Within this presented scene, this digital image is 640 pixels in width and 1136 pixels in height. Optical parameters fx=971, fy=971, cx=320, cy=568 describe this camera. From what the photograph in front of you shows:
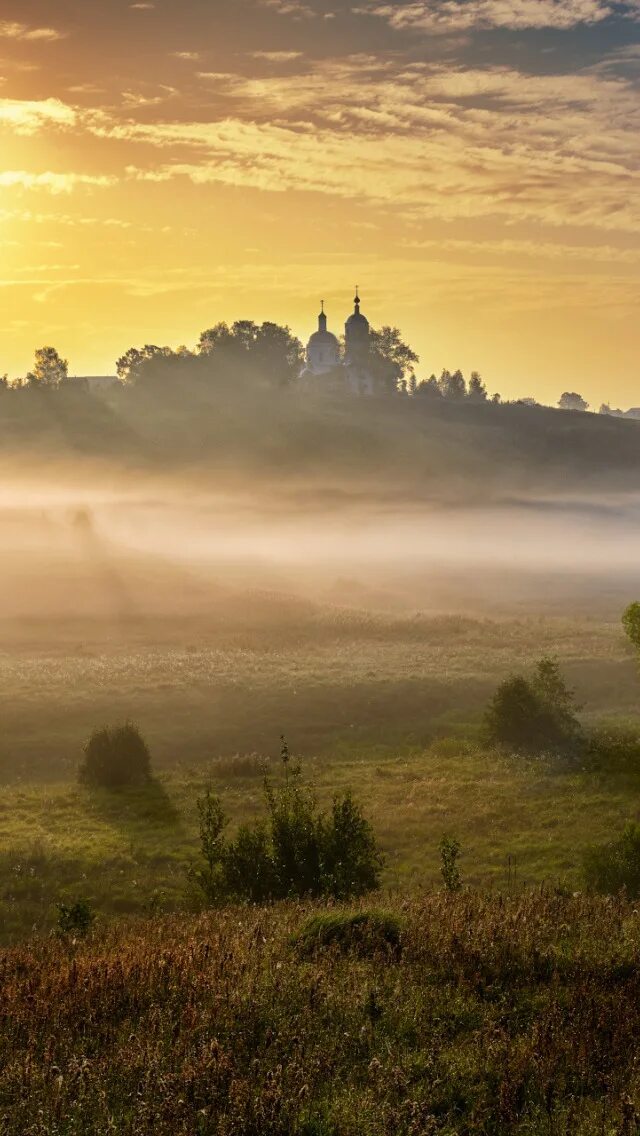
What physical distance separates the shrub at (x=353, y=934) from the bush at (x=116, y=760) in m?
26.1

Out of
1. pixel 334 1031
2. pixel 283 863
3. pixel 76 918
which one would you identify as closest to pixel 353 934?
pixel 334 1031

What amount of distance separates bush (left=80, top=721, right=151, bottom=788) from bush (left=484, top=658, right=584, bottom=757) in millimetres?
14840

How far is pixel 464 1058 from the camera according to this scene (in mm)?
7824

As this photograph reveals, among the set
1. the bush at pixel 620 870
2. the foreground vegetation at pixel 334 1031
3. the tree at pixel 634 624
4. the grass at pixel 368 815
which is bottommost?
the grass at pixel 368 815

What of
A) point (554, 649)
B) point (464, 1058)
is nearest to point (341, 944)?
point (464, 1058)

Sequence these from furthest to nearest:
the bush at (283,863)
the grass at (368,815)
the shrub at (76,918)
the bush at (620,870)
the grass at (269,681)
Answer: the grass at (269,681), the grass at (368,815), the bush at (620,870), the bush at (283,863), the shrub at (76,918)

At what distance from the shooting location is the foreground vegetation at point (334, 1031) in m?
6.77

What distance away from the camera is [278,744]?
42.7 meters

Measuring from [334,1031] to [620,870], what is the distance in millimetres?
15430

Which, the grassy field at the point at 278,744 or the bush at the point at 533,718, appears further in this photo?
the bush at the point at 533,718

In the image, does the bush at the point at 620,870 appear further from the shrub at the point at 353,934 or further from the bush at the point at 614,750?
the bush at the point at 614,750

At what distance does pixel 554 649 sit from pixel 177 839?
42661 mm

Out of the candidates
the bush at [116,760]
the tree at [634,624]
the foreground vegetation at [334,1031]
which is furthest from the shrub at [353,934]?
the bush at [116,760]

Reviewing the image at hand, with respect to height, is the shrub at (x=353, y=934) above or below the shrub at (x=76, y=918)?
above
